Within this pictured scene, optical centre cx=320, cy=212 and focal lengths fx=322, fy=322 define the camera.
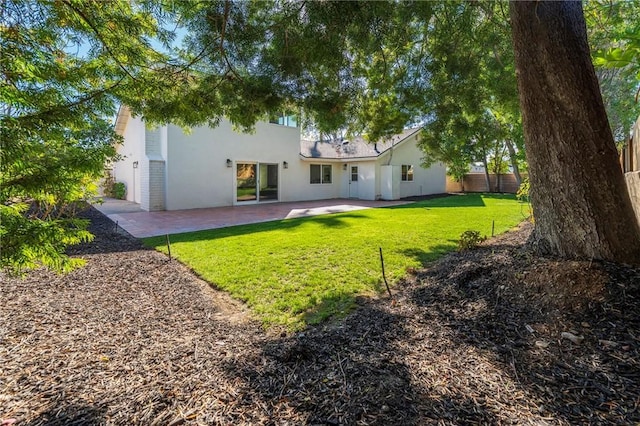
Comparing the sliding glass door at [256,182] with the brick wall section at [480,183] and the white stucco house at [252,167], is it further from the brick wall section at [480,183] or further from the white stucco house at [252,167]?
the brick wall section at [480,183]

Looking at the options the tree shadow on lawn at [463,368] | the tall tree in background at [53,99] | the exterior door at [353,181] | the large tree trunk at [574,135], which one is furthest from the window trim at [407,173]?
the tall tree in background at [53,99]

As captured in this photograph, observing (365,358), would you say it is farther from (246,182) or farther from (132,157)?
(132,157)

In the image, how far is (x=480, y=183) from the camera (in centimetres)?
2678

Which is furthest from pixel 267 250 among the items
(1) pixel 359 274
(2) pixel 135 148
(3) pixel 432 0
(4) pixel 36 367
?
(2) pixel 135 148

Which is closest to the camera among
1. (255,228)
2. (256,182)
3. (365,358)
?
(365,358)

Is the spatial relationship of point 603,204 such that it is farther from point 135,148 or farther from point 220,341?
point 135,148

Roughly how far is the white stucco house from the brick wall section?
18.0 feet

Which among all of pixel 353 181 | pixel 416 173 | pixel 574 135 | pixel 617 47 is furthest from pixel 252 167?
pixel 617 47

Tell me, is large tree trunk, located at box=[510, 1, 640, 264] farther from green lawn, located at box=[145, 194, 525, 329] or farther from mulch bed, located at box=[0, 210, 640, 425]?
green lawn, located at box=[145, 194, 525, 329]

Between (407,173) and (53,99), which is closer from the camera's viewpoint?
(53,99)

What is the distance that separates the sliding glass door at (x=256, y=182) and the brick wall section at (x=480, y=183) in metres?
17.5

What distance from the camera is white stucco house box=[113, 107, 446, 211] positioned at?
546 inches

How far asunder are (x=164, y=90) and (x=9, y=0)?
162 cm

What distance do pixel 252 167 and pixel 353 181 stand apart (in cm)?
672
